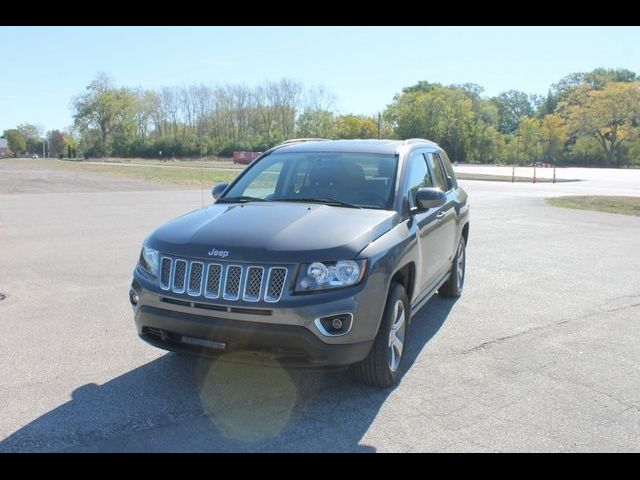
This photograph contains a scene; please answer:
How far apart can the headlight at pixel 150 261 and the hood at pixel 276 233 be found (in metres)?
0.06

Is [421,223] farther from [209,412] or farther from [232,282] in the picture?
[209,412]

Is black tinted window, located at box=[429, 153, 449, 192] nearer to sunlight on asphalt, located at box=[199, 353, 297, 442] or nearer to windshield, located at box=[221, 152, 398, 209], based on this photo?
windshield, located at box=[221, 152, 398, 209]

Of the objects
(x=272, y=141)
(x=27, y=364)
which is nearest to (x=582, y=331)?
(x=27, y=364)

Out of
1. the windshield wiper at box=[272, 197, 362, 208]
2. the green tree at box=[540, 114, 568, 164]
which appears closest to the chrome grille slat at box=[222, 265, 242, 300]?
the windshield wiper at box=[272, 197, 362, 208]

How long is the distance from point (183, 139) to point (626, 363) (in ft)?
289

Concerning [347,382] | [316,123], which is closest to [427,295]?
[347,382]

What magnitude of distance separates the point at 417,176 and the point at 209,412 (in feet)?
9.37

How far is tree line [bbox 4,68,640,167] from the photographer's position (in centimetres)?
8175

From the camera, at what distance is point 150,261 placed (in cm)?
411

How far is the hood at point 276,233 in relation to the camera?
3.65 meters

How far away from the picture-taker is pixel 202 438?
134 inches

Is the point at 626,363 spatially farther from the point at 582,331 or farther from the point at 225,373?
the point at 225,373

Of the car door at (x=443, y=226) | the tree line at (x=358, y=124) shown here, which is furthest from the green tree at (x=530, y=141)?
the car door at (x=443, y=226)
